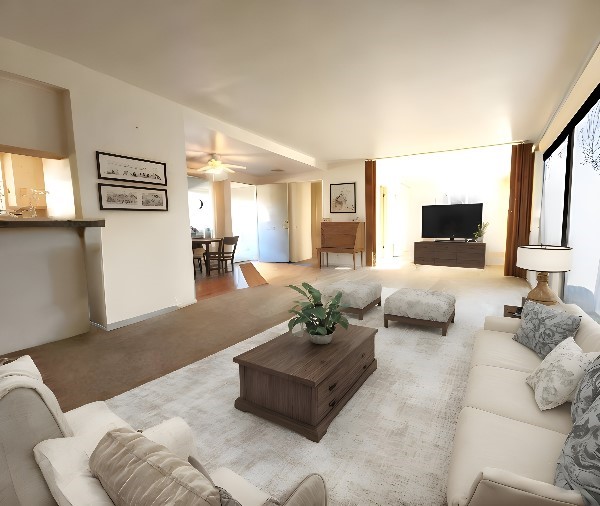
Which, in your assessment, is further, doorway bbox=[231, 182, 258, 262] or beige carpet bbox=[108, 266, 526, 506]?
doorway bbox=[231, 182, 258, 262]

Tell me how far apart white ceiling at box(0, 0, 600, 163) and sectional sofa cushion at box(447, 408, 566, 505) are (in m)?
2.60

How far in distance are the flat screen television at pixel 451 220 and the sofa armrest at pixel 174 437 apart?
7.23 meters

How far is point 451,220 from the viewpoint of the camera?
23.4 ft

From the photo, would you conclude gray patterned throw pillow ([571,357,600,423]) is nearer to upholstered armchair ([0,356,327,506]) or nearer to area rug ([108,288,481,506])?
area rug ([108,288,481,506])

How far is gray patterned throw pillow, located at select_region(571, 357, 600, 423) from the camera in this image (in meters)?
1.08

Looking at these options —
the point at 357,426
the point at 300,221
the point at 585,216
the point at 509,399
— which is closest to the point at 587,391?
the point at 509,399

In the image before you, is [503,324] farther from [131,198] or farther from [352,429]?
[131,198]

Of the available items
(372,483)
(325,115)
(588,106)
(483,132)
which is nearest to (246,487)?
(372,483)

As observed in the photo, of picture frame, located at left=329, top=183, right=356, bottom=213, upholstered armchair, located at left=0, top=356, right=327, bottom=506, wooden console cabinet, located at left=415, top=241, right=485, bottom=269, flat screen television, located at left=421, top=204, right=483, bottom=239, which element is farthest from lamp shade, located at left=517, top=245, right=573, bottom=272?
picture frame, located at left=329, top=183, right=356, bottom=213

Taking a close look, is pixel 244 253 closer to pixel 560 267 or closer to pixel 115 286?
pixel 115 286

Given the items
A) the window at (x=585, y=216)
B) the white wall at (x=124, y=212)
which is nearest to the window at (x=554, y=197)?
the window at (x=585, y=216)

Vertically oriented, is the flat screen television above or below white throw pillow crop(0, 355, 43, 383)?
above

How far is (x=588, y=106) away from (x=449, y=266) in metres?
4.43

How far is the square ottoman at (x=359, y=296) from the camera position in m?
3.76
